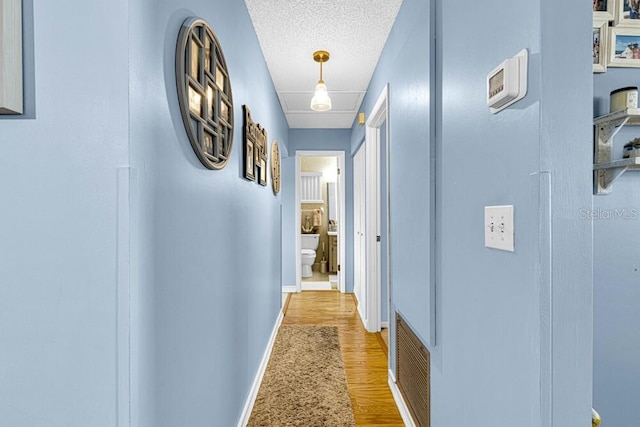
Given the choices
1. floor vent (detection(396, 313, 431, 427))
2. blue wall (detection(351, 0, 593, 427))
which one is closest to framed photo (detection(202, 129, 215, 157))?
blue wall (detection(351, 0, 593, 427))

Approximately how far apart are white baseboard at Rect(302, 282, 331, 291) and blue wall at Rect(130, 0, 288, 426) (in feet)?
10.1

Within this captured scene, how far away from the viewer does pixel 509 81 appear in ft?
2.75

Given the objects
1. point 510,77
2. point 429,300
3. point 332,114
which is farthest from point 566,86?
point 332,114

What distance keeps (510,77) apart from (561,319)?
601 mm

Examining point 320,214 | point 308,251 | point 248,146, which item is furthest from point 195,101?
point 320,214

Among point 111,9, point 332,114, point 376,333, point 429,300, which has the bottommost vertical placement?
point 376,333

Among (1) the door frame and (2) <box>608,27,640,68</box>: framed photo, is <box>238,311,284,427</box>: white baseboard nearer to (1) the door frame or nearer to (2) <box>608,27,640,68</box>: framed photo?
(1) the door frame

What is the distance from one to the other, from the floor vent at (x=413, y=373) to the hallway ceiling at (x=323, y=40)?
6.51 feet

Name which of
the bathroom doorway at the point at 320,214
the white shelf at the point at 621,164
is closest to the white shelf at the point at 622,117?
the white shelf at the point at 621,164

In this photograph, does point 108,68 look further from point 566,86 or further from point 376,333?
point 376,333

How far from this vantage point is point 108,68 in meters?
0.79

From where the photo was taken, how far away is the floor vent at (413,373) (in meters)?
1.59

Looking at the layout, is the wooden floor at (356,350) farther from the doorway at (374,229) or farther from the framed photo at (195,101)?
the framed photo at (195,101)

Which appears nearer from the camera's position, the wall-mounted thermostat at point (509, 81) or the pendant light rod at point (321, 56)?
the wall-mounted thermostat at point (509, 81)
